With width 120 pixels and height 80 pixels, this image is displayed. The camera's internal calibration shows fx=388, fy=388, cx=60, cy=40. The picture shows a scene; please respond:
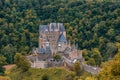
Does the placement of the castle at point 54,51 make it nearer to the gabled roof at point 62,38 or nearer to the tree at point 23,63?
the gabled roof at point 62,38

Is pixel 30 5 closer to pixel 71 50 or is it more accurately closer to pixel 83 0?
pixel 83 0

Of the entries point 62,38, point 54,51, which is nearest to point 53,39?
point 62,38

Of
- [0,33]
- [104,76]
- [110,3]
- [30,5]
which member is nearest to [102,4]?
[110,3]

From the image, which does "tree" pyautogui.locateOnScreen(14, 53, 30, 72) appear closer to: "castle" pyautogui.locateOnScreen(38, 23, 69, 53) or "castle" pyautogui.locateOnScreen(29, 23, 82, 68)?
"castle" pyautogui.locateOnScreen(29, 23, 82, 68)

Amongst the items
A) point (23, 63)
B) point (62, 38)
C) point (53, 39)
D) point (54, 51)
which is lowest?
point (23, 63)

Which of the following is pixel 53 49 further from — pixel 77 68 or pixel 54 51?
pixel 77 68
